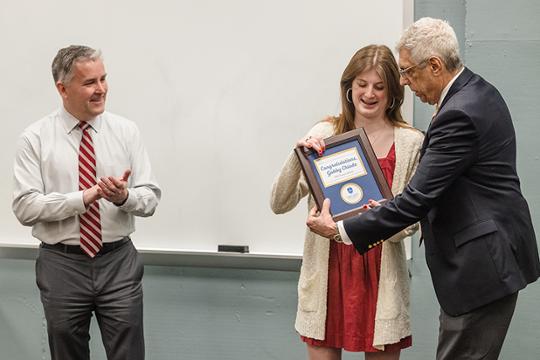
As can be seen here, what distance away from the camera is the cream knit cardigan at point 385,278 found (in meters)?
3.10

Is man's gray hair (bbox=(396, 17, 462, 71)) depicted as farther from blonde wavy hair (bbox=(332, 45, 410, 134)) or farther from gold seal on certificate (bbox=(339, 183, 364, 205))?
gold seal on certificate (bbox=(339, 183, 364, 205))

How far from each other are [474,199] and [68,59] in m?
1.65

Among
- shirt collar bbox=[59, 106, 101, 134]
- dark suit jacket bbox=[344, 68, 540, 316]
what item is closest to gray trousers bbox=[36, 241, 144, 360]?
shirt collar bbox=[59, 106, 101, 134]

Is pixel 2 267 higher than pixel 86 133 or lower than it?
lower

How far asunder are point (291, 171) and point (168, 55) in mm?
1106

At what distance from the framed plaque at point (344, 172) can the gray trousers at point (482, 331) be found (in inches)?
20.5

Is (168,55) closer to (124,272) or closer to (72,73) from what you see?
(72,73)

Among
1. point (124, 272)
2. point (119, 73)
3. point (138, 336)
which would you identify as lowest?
point (138, 336)

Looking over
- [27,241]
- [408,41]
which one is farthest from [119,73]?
[408,41]

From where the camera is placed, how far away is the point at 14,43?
4.15 m

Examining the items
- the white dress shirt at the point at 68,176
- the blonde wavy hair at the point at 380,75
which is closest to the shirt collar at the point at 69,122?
the white dress shirt at the point at 68,176

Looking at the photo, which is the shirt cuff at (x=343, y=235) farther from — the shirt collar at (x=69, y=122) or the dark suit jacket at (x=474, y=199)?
the shirt collar at (x=69, y=122)

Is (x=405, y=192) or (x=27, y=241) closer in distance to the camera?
(x=405, y=192)

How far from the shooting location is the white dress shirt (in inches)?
133
